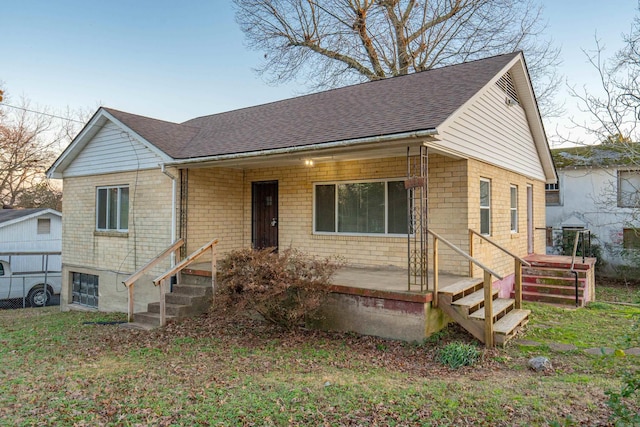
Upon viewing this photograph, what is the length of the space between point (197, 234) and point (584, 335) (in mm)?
8233

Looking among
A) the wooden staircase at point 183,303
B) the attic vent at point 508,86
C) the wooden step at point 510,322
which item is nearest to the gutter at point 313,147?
the wooden staircase at point 183,303

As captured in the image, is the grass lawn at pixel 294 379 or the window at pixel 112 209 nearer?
the grass lawn at pixel 294 379

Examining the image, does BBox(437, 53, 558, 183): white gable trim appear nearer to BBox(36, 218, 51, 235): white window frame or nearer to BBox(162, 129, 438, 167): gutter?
BBox(162, 129, 438, 167): gutter

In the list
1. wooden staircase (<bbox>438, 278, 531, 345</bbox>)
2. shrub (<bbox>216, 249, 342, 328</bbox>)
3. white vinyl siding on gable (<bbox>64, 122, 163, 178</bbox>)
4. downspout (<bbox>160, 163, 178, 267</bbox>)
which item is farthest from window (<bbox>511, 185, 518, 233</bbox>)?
white vinyl siding on gable (<bbox>64, 122, 163, 178</bbox>)

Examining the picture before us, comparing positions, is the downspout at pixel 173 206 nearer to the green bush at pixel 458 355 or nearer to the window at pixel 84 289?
the window at pixel 84 289

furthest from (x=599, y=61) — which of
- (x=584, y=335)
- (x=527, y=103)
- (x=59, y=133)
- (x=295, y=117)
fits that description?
(x=59, y=133)

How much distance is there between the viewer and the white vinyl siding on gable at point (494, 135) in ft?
25.1

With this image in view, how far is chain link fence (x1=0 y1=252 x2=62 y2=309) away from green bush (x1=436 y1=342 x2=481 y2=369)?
16053mm

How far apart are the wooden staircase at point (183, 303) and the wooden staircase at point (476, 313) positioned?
4.92 meters

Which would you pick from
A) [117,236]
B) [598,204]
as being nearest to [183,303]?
[117,236]

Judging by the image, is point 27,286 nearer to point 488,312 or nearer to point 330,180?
point 330,180

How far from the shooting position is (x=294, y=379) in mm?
4773

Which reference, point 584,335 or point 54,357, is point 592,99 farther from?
point 54,357

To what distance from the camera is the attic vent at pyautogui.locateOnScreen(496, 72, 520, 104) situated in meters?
9.67
